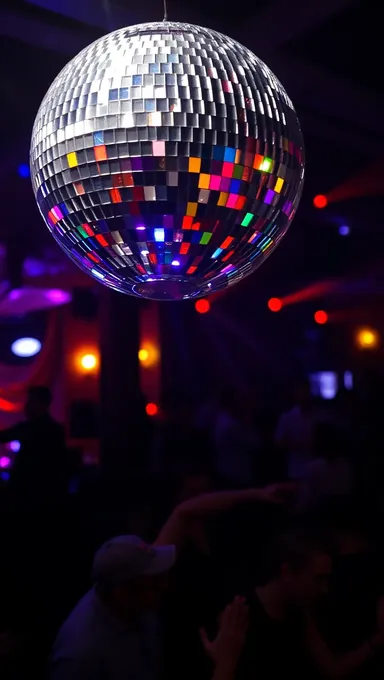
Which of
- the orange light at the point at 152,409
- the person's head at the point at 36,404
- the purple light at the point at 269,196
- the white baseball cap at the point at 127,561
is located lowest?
the white baseball cap at the point at 127,561

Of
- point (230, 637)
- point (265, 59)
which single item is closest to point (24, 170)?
point (265, 59)

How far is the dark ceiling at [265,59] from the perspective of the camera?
227cm

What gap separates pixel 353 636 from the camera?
88.7 inches

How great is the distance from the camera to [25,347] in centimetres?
490

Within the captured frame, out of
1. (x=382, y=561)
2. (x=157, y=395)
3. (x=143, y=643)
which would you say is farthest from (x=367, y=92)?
(x=157, y=395)

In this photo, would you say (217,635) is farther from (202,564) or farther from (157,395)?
(157,395)

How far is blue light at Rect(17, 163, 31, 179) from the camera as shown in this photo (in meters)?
3.49

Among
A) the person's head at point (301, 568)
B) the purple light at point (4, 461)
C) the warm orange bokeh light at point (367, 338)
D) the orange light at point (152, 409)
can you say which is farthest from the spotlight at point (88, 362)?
the warm orange bokeh light at point (367, 338)

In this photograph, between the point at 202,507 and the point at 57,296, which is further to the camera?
the point at 57,296

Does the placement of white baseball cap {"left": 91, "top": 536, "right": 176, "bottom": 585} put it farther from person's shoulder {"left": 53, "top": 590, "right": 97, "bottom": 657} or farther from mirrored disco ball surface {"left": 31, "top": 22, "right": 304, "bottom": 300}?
mirrored disco ball surface {"left": 31, "top": 22, "right": 304, "bottom": 300}

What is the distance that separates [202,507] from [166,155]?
6.97 feet

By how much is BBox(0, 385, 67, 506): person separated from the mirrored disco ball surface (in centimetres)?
219

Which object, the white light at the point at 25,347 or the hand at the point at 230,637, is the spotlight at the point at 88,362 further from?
the hand at the point at 230,637

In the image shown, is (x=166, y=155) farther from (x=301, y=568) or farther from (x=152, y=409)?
(x=152, y=409)
